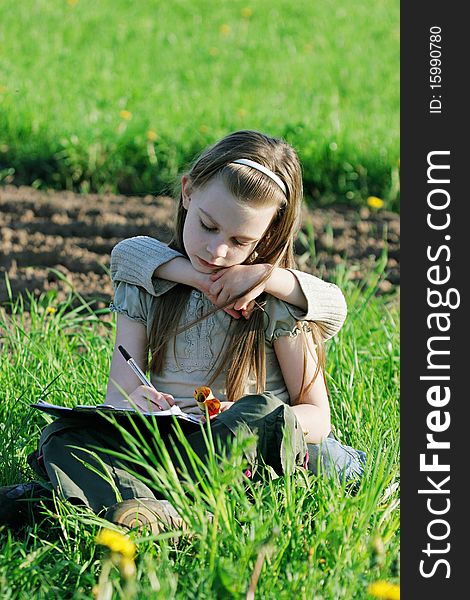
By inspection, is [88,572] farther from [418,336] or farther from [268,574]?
[418,336]

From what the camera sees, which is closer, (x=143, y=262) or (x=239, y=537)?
(x=239, y=537)

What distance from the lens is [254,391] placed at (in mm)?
2688

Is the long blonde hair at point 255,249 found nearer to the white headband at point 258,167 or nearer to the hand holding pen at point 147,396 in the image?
the white headband at point 258,167

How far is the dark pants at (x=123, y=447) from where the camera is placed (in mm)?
2283

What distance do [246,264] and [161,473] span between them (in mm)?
831

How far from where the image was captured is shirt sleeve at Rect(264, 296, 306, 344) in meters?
2.65

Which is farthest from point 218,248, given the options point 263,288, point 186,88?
point 186,88

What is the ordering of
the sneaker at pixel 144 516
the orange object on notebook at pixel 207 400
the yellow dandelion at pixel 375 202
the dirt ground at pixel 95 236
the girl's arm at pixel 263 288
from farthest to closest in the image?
1. the yellow dandelion at pixel 375 202
2. the dirt ground at pixel 95 236
3. the girl's arm at pixel 263 288
4. the orange object on notebook at pixel 207 400
5. the sneaker at pixel 144 516

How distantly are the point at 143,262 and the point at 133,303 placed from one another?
0.37 ft

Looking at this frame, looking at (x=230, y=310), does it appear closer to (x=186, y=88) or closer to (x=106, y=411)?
(x=106, y=411)

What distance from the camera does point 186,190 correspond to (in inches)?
105

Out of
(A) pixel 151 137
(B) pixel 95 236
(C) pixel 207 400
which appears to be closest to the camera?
(C) pixel 207 400

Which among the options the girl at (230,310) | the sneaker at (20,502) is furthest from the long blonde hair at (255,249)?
the sneaker at (20,502)

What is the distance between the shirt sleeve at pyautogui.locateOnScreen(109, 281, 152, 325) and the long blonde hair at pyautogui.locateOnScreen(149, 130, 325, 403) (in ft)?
0.13
